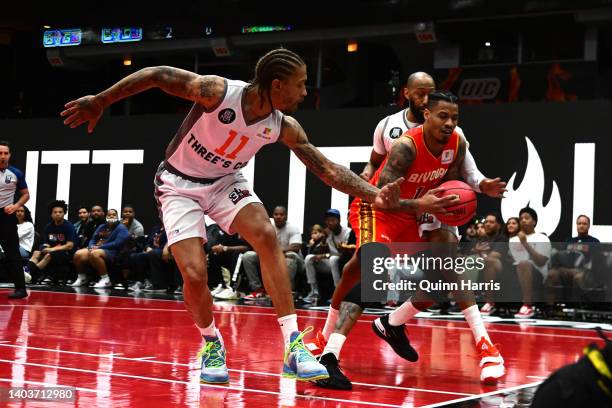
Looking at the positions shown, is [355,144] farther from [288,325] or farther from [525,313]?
[288,325]

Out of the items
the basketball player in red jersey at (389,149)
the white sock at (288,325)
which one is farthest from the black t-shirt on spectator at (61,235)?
the white sock at (288,325)

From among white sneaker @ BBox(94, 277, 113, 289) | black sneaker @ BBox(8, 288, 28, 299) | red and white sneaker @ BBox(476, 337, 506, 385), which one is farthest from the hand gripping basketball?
white sneaker @ BBox(94, 277, 113, 289)

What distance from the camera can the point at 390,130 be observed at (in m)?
5.92

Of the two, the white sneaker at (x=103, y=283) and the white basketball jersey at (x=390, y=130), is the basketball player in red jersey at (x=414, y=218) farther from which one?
the white sneaker at (x=103, y=283)

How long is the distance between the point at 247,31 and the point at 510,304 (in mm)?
7964

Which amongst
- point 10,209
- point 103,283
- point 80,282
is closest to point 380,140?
point 10,209

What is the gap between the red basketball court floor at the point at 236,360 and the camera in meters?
4.14

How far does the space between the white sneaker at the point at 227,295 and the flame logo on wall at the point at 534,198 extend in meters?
3.84

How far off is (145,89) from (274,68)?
0.68m

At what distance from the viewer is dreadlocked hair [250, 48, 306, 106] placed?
4.48 m

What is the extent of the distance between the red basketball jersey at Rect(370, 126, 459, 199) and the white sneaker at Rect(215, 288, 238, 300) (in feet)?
21.9

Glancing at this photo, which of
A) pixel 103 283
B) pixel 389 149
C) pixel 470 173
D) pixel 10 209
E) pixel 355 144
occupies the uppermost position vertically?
pixel 355 144

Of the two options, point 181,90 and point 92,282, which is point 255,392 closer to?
point 181,90

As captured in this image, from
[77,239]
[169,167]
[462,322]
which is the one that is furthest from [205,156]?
[77,239]
